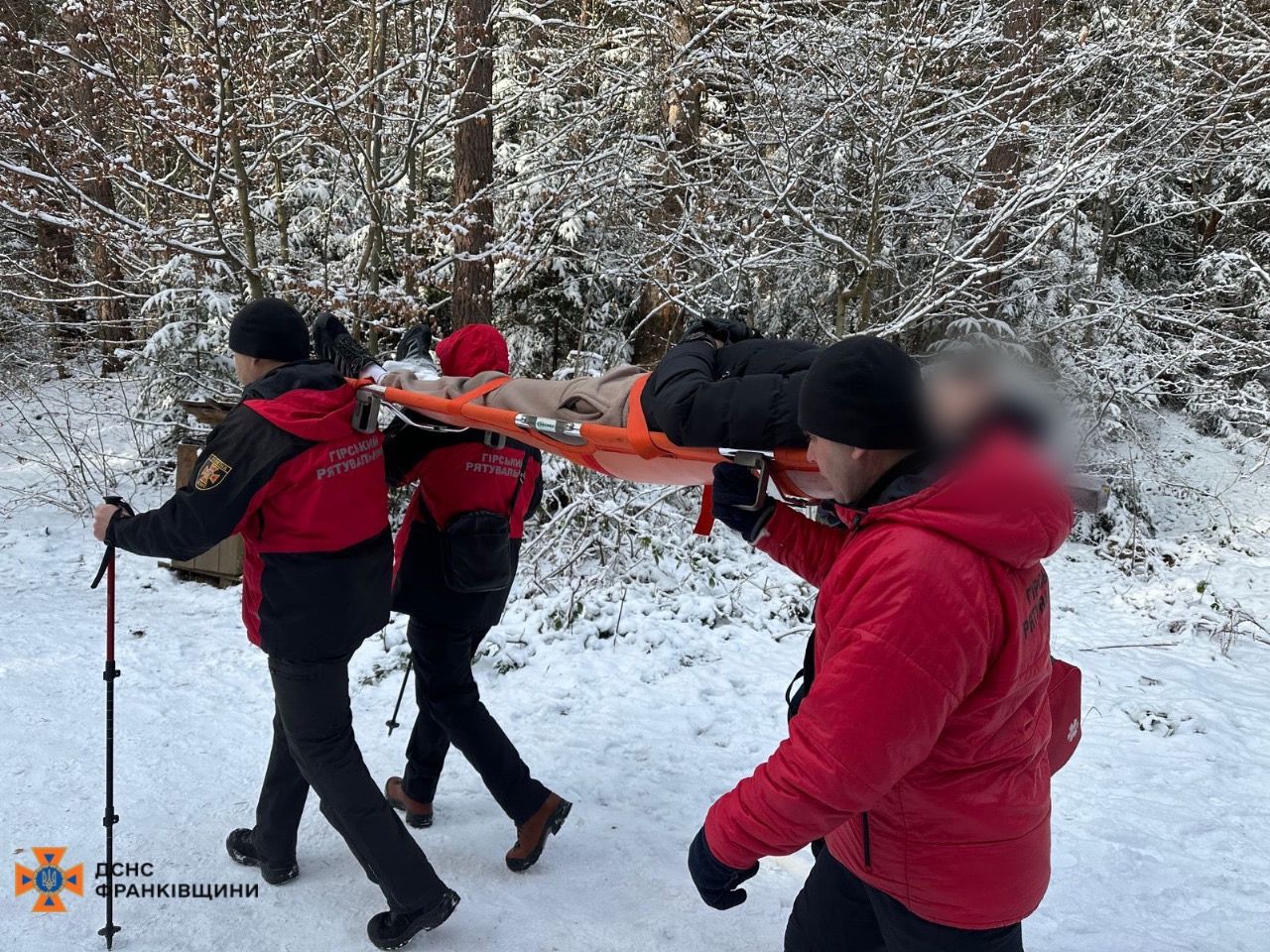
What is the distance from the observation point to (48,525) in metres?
7.55

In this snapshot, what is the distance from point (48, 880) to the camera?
2949mm

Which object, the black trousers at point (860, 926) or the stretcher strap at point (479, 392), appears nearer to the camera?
the black trousers at point (860, 926)

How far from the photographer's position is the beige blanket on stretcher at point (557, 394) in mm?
2578

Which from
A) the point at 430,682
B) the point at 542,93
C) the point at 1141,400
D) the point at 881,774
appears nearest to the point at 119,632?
the point at 430,682

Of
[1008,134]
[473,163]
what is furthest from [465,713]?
[1008,134]

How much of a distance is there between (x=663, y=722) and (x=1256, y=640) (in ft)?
18.1

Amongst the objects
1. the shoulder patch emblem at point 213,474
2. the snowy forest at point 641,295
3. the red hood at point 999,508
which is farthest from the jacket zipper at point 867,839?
the shoulder patch emblem at point 213,474

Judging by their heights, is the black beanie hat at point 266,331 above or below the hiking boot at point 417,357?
above

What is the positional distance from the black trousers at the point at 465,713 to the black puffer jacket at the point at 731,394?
4.52ft

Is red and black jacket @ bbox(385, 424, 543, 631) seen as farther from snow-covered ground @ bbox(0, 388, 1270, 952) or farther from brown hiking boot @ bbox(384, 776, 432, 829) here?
snow-covered ground @ bbox(0, 388, 1270, 952)

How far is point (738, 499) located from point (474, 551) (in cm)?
116

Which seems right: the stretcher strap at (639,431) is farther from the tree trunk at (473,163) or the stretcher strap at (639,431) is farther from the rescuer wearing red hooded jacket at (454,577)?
the tree trunk at (473,163)

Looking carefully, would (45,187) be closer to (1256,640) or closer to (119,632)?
(119,632)

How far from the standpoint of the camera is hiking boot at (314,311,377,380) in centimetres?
299
